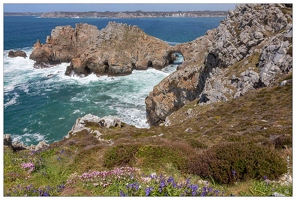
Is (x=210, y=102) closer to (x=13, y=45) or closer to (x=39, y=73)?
(x=39, y=73)

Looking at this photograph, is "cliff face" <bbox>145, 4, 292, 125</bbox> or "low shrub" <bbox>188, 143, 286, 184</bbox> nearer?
"low shrub" <bbox>188, 143, 286, 184</bbox>

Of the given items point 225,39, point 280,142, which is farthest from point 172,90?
point 280,142

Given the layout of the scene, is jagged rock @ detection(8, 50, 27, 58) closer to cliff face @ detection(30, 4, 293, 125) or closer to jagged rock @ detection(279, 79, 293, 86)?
cliff face @ detection(30, 4, 293, 125)

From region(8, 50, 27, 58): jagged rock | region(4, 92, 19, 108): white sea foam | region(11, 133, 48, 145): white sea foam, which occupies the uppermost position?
region(8, 50, 27, 58): jagged rock

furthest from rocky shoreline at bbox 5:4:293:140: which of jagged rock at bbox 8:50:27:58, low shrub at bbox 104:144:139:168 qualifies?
jagged rock at bbox 8:50:27:58

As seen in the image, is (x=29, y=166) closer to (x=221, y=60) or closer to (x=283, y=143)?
(x=283, y=143)

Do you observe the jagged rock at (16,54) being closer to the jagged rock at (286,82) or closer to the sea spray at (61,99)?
the sea spray at (61,99)
